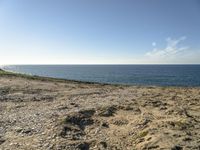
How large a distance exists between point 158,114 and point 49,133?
24.8 feet

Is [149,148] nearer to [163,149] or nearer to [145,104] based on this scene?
[163,149]

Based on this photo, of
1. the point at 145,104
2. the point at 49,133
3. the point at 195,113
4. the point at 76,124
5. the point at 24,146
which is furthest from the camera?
the point at 145,104

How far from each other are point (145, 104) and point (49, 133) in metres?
9.98

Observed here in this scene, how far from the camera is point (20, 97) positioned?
84.8ft

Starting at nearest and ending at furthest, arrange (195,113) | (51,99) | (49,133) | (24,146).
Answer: (24,146) < (49,133) < (195,113) < (51,99)

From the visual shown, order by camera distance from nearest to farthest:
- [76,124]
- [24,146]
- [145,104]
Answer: [24,146]
[76,124]
[145,104]

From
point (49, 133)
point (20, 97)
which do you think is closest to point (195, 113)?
point (49, 133)

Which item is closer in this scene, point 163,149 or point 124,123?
point 163,149

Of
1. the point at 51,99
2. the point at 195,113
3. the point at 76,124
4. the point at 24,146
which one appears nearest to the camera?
the point at 24,146

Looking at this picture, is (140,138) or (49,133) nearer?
(140,138)

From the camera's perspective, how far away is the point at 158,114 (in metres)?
17.2

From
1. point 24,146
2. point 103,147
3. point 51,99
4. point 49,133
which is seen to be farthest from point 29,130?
point 51,99

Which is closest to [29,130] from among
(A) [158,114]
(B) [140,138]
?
(B) [140,138]

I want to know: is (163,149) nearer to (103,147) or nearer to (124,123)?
(103,147)
